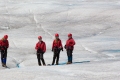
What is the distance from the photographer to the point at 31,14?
1740 inches

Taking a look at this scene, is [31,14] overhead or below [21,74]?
overhead

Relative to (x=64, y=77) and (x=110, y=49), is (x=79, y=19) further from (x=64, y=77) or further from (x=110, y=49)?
(x=64, y=77)

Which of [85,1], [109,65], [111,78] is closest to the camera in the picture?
[111,78]

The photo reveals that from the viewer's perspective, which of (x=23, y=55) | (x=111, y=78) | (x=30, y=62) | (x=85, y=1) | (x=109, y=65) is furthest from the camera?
(x=85, y=1)

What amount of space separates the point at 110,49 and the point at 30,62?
7.18 m

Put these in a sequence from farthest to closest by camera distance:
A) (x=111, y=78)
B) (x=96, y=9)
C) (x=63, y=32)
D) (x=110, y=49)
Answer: (x=96, y=9), (x=63, y=32), (x=110, y=49), (x=111, y=78)

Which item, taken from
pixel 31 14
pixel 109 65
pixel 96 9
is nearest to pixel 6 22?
pixel 31 14

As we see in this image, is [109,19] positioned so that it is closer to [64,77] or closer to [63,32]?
[63,32]

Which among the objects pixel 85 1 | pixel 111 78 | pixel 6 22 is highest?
pixel 85 1

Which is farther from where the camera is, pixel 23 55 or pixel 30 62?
pixel 23 55

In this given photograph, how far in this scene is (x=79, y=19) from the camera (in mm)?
41156

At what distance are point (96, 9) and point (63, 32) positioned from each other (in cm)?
881

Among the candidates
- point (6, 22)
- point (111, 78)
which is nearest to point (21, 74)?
point (111, 78)

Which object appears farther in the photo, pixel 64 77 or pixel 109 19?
pixel 109 19
